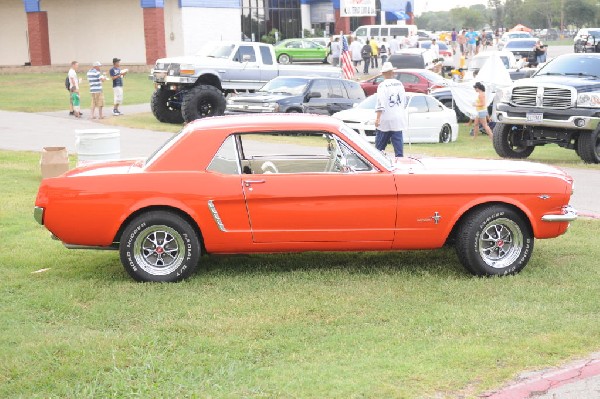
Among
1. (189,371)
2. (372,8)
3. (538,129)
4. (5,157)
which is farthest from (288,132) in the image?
(372,8)

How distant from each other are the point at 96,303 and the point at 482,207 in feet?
11.4

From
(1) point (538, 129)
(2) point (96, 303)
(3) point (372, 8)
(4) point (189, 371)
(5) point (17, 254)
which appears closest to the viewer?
(4) point (189, 371)

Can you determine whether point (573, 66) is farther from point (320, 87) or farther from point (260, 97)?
point (260, 97)

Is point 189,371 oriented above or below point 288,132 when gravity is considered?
below

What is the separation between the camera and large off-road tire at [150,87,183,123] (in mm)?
25516

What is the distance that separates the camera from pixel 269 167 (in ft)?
28.1

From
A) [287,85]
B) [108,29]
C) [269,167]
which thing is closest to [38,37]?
[108,29]

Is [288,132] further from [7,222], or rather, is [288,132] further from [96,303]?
[7,222]

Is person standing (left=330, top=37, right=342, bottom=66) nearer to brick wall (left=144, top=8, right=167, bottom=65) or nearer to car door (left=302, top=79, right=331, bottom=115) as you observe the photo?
brick wall (left=144, top=8, right=167, bottom=65)

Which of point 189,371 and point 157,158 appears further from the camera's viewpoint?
point 157,158

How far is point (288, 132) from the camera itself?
8.51 meters

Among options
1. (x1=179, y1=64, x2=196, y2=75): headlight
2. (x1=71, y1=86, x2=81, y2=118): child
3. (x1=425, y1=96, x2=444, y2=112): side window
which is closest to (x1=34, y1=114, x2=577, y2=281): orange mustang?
(x1=425, y1=96, x2=444, y2=112): side window

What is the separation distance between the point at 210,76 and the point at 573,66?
1063 centimetres

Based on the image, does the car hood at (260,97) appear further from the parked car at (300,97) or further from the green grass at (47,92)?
the green grass at (47,92)
